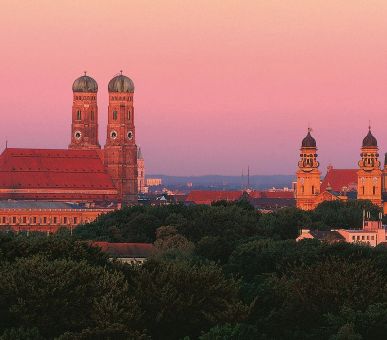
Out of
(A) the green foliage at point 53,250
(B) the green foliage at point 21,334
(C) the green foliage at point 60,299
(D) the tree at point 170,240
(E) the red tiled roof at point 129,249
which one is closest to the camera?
(B) the green foliage at point 21,334

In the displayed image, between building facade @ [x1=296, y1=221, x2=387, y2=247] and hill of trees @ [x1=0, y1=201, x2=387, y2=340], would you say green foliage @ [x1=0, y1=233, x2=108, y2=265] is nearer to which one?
hill of trees @ [x1=0, y1=201, x2=387, y2=340]

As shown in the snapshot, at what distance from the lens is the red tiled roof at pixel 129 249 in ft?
437

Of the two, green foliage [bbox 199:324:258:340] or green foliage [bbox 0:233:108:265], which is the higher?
green foliage [bbox 0:233:108:265]

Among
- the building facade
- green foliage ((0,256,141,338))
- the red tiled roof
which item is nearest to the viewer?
green foliage ((0,256,141,338))

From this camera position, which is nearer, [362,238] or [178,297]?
[178,297]

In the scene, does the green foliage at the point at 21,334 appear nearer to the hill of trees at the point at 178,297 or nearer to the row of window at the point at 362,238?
the hill of trees at the point at 178,297

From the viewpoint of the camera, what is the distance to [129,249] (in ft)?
450

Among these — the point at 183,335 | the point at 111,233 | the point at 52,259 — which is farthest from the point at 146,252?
the point at 183,335

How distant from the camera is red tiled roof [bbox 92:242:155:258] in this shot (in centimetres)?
13325

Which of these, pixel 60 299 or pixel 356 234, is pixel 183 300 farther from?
pixel 356 234

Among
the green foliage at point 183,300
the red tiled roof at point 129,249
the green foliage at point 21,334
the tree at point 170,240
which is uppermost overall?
the tree at point 170,240

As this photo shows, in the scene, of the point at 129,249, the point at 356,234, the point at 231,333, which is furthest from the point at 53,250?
the point at 356,234

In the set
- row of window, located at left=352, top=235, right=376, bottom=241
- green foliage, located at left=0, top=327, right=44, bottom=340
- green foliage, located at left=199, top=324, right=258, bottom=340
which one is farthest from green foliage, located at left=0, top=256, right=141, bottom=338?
row of window, located at left=352, top=235, right=376, bottom=241

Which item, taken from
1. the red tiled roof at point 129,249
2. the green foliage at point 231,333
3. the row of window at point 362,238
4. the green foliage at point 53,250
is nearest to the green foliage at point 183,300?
the green foliage at point 231,333
